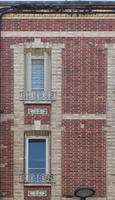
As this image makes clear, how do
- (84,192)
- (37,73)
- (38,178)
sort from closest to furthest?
(84,192) → (38,178) → (37,73)

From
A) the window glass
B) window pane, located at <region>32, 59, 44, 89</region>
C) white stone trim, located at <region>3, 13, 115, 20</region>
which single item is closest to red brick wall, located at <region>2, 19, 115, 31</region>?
white stone trim, located at <region>3, 13, 115, 20</region>

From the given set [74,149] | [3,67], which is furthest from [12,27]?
[74,149]

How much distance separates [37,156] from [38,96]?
6.85ft

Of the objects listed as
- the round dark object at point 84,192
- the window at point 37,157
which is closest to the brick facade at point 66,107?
the window at point 37,157

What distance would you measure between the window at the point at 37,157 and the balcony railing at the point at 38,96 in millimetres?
1361

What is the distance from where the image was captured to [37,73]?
1097cm

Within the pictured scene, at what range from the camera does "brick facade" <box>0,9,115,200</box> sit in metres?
10.2

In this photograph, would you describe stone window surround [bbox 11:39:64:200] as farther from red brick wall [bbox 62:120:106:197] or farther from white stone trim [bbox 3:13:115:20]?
white stone trim [bbox 3:13:115:20]

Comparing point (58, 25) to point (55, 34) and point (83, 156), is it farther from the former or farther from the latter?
point (83, 156)

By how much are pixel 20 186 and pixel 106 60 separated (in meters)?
5.23

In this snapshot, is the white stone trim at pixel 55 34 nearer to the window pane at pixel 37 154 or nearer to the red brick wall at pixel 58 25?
the red brick wall at pixel 58 25

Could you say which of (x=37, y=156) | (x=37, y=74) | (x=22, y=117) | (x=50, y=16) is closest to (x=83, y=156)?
(x=37, y=156)

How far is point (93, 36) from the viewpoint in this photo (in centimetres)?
1080

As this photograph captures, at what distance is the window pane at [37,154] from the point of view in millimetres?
10539
